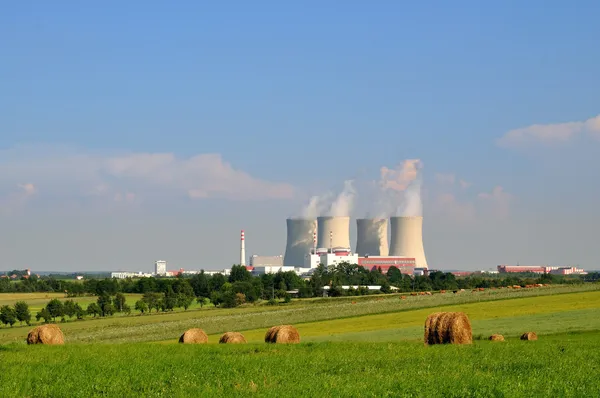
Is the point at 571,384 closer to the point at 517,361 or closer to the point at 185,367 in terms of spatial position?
the point at 517,361

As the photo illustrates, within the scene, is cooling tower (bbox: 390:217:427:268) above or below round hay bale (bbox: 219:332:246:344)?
above

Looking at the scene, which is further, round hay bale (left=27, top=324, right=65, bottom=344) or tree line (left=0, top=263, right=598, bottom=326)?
tree line (left=0, top=263, right=598, bottom=326)

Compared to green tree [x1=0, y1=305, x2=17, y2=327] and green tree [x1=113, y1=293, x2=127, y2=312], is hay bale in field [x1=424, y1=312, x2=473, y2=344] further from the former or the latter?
green tree [x1=113, y1=293, x2=127, y2=312]

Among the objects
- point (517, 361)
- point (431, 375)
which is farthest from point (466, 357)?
point (431, 375)

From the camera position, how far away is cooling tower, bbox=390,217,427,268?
7047 inches

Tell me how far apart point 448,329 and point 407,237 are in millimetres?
150099

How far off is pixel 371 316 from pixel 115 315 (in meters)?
47.8

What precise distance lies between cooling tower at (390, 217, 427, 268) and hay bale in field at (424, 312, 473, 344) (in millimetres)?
145294

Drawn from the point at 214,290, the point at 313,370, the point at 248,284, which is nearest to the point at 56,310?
the point at 248,284

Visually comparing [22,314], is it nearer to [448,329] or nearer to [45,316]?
[45,316]

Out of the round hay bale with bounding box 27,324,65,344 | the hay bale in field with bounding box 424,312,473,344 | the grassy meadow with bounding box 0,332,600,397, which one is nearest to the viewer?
the grassy meadow with bounding box 0,332,600,397

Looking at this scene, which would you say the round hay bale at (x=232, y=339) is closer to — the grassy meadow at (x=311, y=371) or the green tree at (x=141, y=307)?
the grassy meadow at (x=311, y=371)

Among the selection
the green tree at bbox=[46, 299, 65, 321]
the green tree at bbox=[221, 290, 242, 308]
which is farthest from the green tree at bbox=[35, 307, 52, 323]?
the green tree at bbox=[221, 290, 242, 308]

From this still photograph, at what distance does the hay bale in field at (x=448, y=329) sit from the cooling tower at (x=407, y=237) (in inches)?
5720
